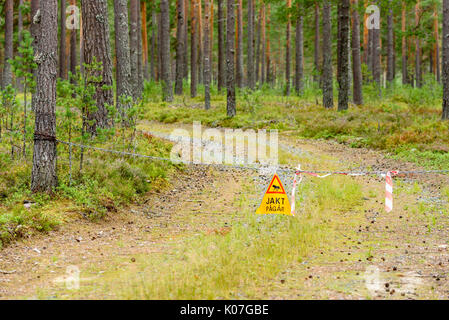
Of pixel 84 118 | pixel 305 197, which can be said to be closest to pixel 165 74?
pixel 84 118

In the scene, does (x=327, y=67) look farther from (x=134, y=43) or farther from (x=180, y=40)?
(x=180, y=40)

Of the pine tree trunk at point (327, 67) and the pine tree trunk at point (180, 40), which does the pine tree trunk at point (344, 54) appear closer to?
the pine tree trunk at point (327, 67)

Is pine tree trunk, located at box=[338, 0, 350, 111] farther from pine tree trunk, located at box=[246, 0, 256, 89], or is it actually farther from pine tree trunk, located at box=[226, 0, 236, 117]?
pine tree trunk, located at box=[246, 0, 256, 89]

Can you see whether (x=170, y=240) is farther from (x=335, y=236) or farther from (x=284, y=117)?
(x=284, y=117)

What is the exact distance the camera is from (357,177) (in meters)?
12.4

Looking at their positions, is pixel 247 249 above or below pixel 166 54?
below

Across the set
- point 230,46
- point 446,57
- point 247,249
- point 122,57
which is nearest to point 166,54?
point 230,46

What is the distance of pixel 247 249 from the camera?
22.7 ft

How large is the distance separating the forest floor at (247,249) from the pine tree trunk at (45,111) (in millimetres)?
1253

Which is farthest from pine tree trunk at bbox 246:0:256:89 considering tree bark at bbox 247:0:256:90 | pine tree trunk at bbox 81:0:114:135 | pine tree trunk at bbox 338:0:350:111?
pine tree trunk at bbox 81:0:114:135

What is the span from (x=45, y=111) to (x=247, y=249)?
480cm

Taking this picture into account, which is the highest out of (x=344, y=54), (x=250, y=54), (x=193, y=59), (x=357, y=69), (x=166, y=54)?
(x=250, y=54)

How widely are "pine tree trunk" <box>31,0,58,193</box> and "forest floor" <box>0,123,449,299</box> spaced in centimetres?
125

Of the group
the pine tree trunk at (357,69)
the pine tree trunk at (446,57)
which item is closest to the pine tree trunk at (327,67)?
the pine tree trunk at (357,69)
